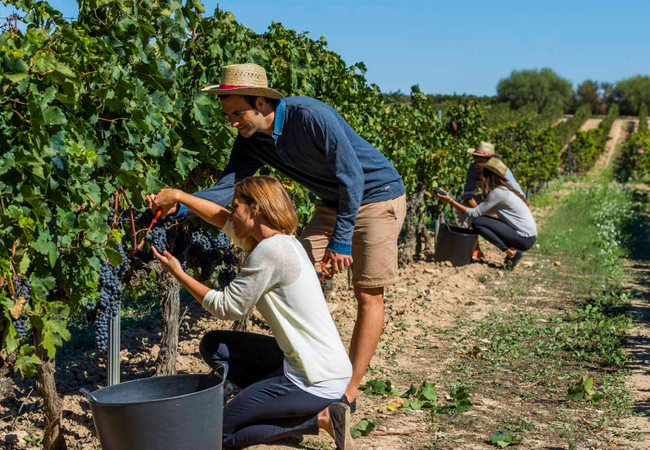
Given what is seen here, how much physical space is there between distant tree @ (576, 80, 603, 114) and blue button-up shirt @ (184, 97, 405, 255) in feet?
235

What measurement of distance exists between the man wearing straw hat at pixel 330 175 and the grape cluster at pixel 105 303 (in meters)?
0.44

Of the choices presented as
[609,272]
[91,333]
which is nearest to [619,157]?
[609,272]

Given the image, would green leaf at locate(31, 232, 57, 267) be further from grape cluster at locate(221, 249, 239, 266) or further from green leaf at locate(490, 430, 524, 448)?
green leaf at locate(490, 430, 524, 448)

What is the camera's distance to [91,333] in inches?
220

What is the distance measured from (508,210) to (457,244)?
635 mm

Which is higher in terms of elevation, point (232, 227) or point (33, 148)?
point (33, 148)

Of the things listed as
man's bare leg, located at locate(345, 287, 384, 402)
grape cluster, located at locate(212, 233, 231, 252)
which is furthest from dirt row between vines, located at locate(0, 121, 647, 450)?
grape cluster, located at locate(212, 233, 231, 252)

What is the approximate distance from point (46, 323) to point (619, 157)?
36.5 m

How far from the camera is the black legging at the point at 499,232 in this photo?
8.20 meters

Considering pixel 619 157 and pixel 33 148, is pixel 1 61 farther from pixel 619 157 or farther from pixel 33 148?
pixel 619 157

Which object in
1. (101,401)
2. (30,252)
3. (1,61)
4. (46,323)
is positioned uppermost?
(1,61)

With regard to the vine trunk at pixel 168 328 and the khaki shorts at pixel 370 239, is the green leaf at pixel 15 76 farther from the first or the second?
the vine trunk at pixel 168 328

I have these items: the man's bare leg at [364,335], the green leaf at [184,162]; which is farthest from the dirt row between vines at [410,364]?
the green leaf at [184,162]

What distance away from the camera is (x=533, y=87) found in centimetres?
7581
